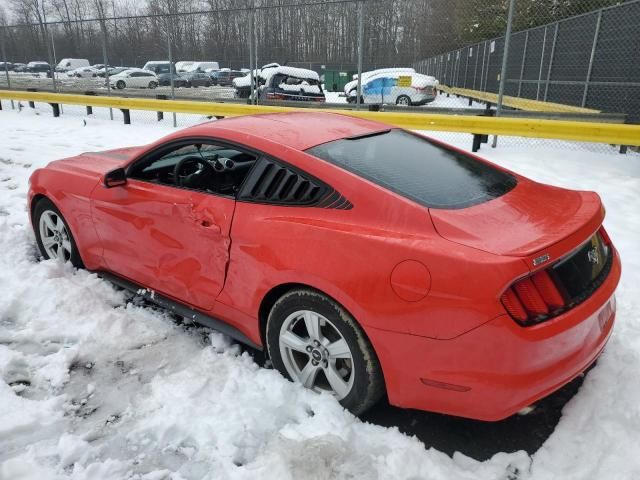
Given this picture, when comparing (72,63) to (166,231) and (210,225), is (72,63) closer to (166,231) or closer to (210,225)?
(166,231)

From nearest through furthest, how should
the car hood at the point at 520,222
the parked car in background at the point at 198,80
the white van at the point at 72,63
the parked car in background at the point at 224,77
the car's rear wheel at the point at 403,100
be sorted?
the car hood at the point at 520,222 → the parked car in background at the point at 224,77 → the parked car in background at the point at 198,80 → the car's rear wheel at the point at 403,100 → the white van at the point at 72,63

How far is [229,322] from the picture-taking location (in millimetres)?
3035

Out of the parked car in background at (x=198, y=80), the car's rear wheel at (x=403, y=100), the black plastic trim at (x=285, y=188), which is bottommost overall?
the car's rear wheel at (x=403, y=100)

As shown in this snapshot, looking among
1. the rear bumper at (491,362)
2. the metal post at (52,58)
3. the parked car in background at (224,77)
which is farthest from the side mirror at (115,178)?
the metal post at (52,58)

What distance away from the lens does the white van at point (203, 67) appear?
1534 centimetres

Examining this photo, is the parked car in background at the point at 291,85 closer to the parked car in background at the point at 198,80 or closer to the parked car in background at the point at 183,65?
the parked car in background at the point at 198,80

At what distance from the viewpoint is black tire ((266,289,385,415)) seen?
2.40 metres

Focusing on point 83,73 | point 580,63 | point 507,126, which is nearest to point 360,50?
point 507,126

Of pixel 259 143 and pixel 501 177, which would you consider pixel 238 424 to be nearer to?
pixel 259 143

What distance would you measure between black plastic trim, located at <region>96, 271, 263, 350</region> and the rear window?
114 cm

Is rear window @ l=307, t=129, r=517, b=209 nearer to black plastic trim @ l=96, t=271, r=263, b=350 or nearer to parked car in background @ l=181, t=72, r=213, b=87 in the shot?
black plastic trim @ l=96, t=271, r=263, b=350

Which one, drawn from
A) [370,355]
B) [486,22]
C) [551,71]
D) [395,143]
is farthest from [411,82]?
[370,355]

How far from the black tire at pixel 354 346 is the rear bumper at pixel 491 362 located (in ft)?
0.23

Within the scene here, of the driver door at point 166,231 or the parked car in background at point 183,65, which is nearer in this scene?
the driver door at point 166,231
